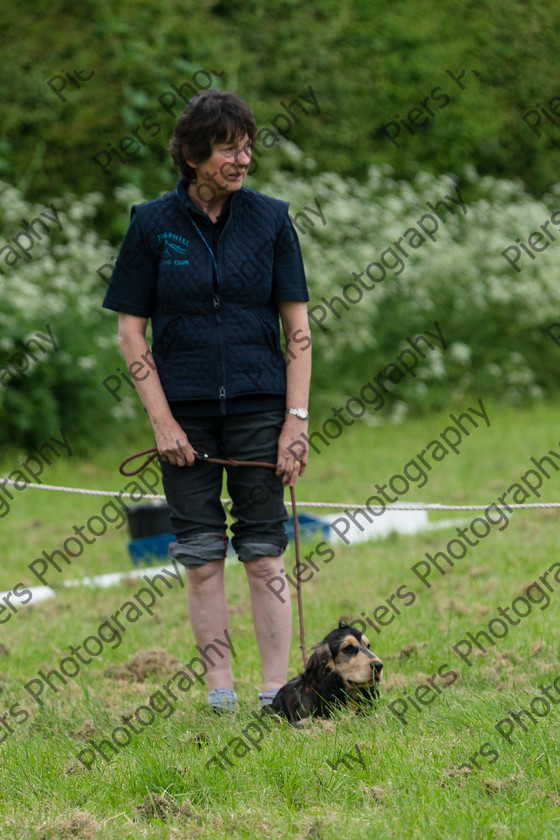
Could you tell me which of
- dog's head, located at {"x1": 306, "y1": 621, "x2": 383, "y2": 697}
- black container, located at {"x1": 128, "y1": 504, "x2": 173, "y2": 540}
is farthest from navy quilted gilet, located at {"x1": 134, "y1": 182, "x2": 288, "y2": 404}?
black container, located at {"x1": 128, "y1": 504, "x2": 173, "y2": 540}

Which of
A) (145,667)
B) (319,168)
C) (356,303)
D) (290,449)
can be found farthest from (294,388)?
(319,168)

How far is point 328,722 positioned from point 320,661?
0.60ft

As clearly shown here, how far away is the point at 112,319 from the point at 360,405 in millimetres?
2922

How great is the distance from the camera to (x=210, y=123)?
10.2ft

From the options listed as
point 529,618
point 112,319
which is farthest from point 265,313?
point 112,319

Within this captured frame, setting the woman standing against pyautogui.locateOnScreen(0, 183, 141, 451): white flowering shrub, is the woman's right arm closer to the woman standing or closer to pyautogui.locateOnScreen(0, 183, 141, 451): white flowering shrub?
the woman standing

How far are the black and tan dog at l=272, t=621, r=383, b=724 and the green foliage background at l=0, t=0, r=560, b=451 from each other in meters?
6.11

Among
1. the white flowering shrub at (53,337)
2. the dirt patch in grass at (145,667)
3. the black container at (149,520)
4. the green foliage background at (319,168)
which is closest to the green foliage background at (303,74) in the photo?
the green foliage background at (319,168)

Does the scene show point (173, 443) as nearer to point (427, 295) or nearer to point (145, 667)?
point (145, 667)

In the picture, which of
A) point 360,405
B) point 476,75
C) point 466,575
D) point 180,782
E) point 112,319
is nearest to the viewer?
point 180,782

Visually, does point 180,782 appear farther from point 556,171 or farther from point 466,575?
point 556,171

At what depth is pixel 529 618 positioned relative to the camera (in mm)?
4367

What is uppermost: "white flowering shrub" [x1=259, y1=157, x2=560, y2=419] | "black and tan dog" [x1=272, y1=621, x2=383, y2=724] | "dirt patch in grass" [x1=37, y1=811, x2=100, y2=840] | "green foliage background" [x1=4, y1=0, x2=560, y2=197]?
"dirt patch in grass" [x1=37, y1=811, x2=100, y2=840]

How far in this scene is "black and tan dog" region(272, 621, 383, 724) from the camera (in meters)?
3.03
